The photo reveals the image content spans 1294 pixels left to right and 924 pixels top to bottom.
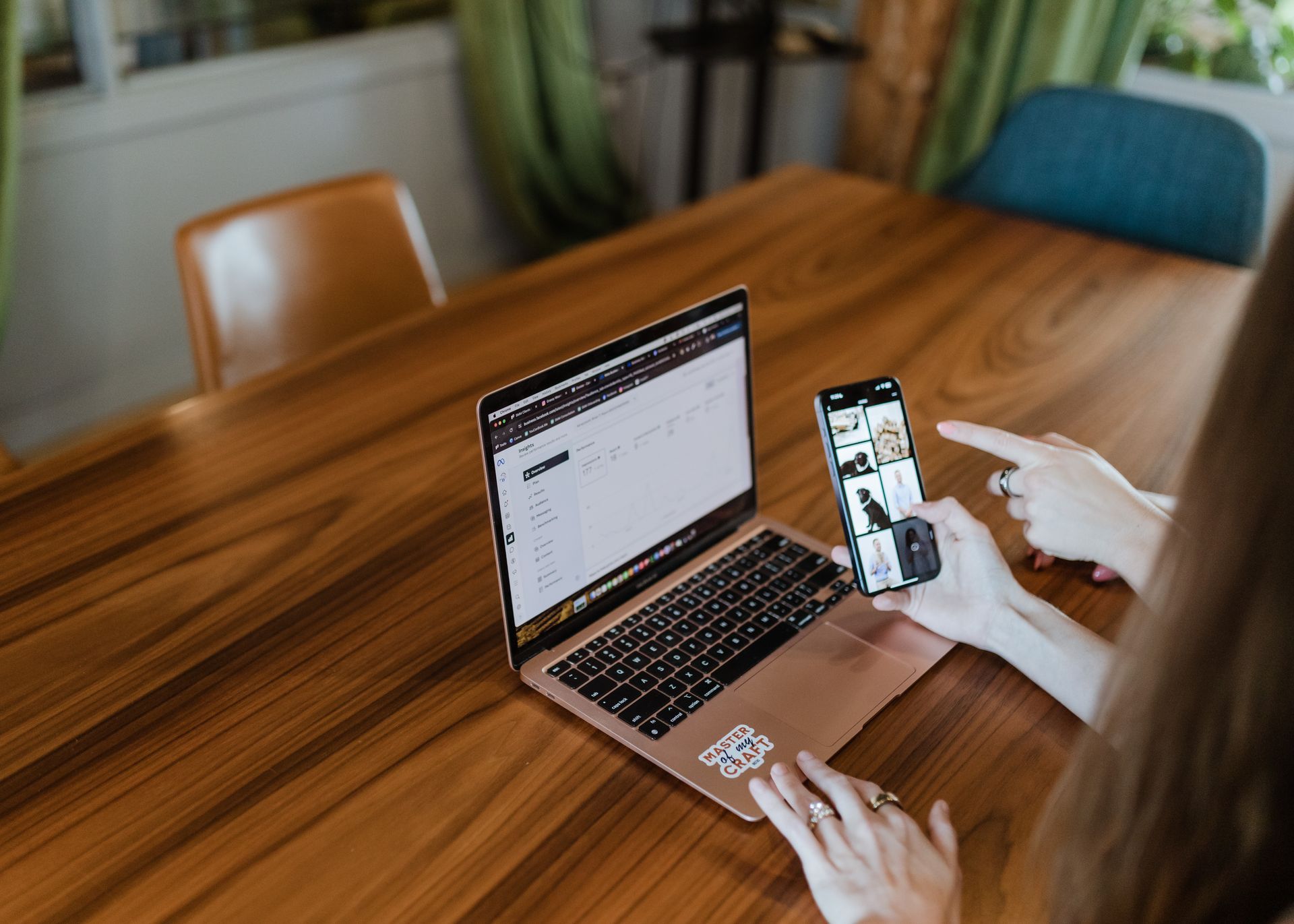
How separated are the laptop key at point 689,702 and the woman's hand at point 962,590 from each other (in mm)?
182

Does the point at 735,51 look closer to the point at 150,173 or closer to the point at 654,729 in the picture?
the point at 150,173

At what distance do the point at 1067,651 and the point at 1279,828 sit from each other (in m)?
0.24

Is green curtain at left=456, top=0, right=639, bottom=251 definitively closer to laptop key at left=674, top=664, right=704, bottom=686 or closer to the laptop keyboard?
the laptop keyboard

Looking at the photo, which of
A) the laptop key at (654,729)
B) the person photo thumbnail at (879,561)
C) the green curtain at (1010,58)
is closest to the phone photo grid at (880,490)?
the person photo thumbnail at (879,561)

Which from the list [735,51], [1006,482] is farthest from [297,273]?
[735,51]

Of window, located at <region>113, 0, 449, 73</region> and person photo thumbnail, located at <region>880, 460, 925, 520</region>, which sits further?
window, located at <region>113, 0, 449, 73</region>

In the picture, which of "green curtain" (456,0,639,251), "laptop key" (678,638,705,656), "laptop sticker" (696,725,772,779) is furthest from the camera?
"green curtain" (456,0,639,251)

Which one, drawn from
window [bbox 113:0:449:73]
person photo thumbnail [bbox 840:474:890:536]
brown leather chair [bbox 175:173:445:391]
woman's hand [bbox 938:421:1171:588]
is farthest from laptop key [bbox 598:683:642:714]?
window [bbox 113:0:449:73]

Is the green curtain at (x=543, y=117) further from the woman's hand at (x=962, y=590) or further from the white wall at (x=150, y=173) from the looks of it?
the woman's hand at (x=962, y=590)

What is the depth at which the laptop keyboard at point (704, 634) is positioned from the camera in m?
0.83

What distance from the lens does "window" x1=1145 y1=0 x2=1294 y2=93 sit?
2.58 metres

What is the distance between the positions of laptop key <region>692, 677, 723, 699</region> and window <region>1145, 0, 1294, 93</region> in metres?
2.49

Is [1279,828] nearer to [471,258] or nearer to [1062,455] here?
[1062,455]

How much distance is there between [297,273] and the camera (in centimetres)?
150
